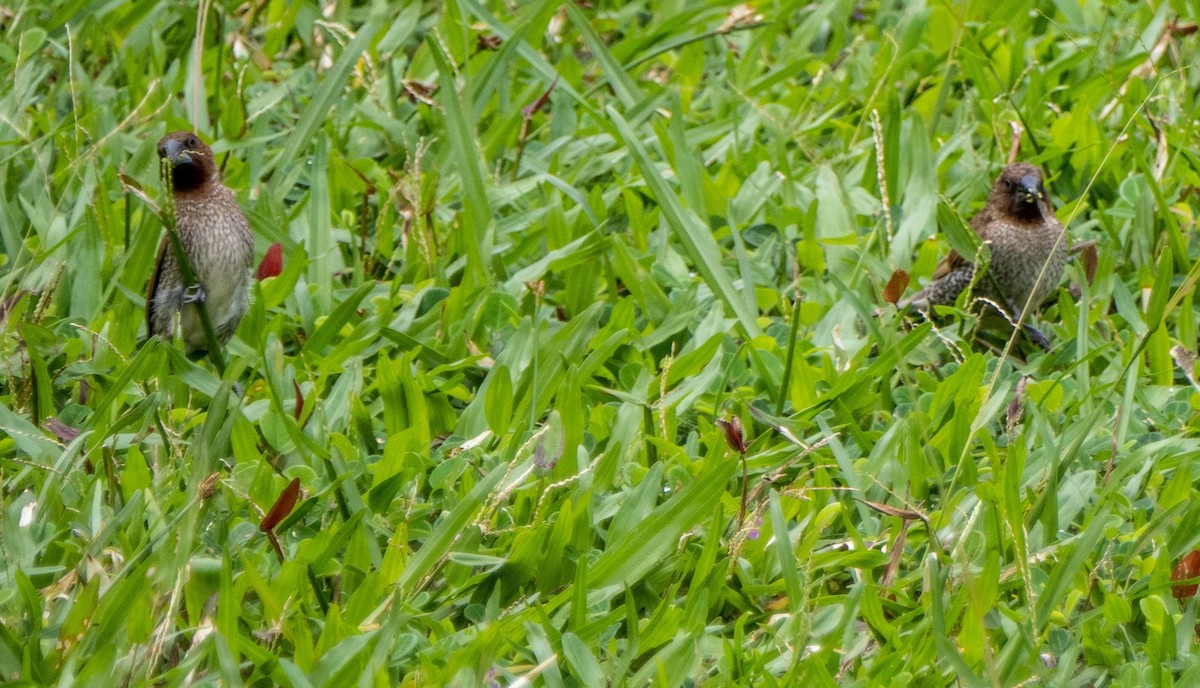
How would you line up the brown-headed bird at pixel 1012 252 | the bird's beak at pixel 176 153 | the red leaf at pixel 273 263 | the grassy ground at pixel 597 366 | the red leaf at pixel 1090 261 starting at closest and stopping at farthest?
the grassy ground at pixel 597 366 < the bird's beak at pixel 176 153 < the red leaf at pixel 273 263 < the brown-headed bird at pixel 1012 252 < the red leaf at pixel 1090 261

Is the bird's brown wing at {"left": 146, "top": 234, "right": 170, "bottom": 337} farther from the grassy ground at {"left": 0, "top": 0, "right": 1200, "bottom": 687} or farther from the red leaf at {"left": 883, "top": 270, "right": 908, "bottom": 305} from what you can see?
the red leaf at {"left": 883, "top": 270, "right": 908, "bottom": 305}

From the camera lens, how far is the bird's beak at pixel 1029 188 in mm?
4516

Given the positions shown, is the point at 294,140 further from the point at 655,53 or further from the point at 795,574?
the point at 795,574

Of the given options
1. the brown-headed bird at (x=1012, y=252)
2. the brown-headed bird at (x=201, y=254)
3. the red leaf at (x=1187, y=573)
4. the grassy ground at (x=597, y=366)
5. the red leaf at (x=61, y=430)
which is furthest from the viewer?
the brown-headed bird at (x=1012, y=252)

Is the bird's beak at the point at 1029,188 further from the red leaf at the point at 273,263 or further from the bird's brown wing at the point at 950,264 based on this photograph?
the red leaf at the point at 273,263

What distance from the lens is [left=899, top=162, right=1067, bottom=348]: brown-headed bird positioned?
4.46 m

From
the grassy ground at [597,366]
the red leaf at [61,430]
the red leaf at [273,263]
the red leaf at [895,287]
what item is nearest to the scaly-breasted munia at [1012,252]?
the grassy ground at [597,366]

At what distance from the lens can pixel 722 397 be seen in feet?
12.6

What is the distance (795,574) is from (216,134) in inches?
112

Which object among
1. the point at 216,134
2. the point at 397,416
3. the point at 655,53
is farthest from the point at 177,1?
the point at 397,416

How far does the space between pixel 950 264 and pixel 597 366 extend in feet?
4.36

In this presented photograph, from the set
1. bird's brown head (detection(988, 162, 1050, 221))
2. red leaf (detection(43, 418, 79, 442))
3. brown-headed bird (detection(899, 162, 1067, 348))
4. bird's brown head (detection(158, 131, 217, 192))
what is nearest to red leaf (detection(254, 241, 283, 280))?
bird's brown head (detection(158, 131, 217, 192))

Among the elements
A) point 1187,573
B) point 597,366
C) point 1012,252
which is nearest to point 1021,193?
point 1012,252

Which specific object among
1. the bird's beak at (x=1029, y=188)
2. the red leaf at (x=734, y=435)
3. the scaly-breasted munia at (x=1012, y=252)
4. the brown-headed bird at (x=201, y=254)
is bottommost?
the scaly-breasted munia at (x=1012, y=252)
